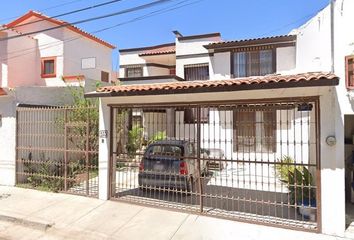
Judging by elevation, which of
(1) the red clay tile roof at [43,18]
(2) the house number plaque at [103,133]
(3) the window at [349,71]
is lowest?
(2) the house number plaque at [103,133]

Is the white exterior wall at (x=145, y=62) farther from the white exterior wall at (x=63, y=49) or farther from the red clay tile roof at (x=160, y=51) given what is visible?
the white exterior wall at (x=63, y=49)

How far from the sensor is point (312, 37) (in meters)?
9.39

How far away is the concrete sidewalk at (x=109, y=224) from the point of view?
570 cm

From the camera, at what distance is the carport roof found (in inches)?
209

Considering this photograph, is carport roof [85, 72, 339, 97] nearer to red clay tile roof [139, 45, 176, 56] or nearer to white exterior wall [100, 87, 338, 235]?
white exterior wall [100, 87, 338, 235]

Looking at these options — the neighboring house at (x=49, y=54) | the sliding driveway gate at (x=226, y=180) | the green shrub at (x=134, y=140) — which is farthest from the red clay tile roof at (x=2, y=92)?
the green shrub at (x=134, y=140)

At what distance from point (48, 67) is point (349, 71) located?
14.0 meters

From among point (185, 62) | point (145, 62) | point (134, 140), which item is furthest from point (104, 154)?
point (145, 62)

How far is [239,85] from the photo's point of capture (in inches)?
232

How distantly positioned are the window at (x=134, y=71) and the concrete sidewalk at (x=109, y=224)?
49.9ft

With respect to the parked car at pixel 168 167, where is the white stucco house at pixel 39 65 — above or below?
above

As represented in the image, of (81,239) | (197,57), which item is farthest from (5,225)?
(197,57)

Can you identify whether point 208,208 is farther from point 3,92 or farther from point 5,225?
point 3,92

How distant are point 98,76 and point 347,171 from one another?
1428cm
